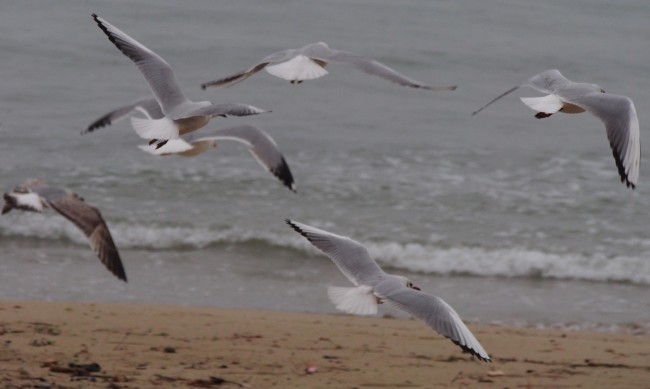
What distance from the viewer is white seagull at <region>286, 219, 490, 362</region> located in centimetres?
484

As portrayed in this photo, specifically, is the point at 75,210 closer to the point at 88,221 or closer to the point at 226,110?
the point at 88,221

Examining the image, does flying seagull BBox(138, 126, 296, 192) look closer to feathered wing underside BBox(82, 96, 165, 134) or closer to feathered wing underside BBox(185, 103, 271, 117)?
feathered wing underside BBox(82, 96, 165, 134)

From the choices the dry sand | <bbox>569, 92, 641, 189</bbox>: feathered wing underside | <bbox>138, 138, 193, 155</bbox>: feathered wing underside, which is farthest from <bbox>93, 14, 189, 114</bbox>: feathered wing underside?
<bbox>569, 92, 641, 189</bbox>: feathered wing underside

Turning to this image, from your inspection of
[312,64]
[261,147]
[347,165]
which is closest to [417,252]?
[347,165]

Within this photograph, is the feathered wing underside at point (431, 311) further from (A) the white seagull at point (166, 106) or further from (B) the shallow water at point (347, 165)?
(B) the shallow water at point (347, 165)

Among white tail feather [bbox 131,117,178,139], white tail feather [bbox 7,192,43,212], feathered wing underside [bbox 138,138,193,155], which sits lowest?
white tail feather [bbox 7,192,43,212]

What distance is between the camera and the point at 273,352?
6.17 meters

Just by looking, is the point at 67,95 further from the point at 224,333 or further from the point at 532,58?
the point at 224,333

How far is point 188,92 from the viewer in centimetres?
1420

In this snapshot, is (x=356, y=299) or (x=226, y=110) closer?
(x=356, y=299)

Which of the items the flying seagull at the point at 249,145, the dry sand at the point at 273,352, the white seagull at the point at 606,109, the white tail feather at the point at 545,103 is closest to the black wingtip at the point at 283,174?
the flying seagull at the point at 249,145

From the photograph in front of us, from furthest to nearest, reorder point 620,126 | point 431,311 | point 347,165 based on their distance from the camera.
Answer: point 347,165
point 620,126
point 431,311

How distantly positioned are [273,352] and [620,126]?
205 centimetres

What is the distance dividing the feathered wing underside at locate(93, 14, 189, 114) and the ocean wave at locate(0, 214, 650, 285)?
126 inches
